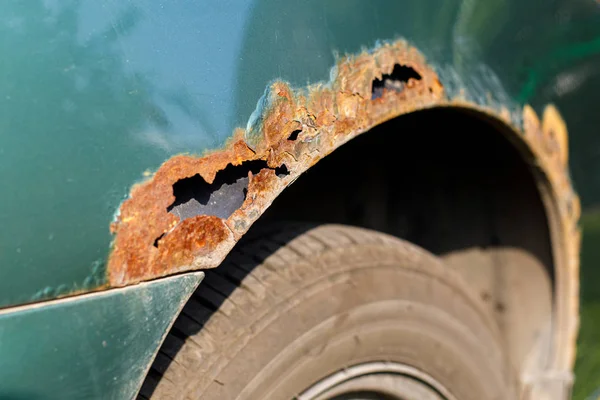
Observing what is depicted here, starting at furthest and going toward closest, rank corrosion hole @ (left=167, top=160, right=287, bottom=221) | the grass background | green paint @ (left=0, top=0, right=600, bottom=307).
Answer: the grass background
corrosion hole @ (left=167, top=160, right=287, bottom=221)
green paint @ (left=0, top=0, right=600, bottom=307)

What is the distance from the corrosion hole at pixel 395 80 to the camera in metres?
1.07

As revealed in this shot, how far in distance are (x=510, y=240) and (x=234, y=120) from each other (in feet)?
4.02

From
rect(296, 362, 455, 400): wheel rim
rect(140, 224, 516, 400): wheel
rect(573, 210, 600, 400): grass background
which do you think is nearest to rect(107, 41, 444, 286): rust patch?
rect(140, 224, 516, 400): wheel

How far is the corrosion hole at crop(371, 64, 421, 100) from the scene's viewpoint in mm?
1068

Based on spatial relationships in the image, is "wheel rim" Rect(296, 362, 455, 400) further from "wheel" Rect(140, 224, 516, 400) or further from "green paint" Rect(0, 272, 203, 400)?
"green paint" Rect(0, 272, 203, 400)

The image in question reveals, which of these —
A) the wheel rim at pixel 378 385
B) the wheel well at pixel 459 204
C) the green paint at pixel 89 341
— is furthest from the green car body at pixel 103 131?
the wheel well at pixel 459 204

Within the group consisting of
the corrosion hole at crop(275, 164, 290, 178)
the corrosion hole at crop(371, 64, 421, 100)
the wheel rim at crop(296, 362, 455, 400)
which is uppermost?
the corrosion hole at crop(371, 64, 421, 100)

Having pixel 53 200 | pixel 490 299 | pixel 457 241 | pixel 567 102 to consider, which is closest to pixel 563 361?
pixel 490 299

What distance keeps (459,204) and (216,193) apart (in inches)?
43.7

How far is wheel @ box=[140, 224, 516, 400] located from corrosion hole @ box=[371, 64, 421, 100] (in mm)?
316

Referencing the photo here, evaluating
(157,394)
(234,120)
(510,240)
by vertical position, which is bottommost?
(157,394)

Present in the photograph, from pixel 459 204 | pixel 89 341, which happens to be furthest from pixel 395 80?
pixel 459 204

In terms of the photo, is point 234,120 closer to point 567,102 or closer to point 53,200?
point 53,200

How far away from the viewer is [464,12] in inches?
49.7
